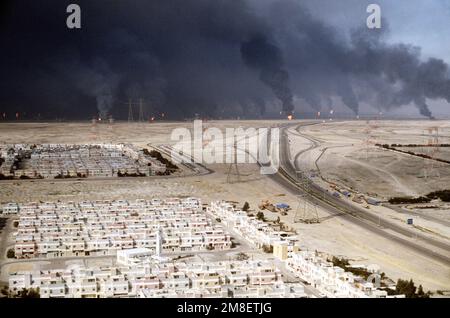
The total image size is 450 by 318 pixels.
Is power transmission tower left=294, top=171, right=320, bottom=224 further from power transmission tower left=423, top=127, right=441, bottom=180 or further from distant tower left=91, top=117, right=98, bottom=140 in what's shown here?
distant tower left=91, top=117, right=98, bottom=140

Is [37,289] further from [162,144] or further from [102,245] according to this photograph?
[162,144]

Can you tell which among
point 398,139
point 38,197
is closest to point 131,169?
point 38,197

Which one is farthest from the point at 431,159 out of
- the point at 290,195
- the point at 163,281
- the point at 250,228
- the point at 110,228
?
the point at 163,281

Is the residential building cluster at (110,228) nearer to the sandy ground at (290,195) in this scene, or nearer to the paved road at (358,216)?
the sandy ground at (290,195)

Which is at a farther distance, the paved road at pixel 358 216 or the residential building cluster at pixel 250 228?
the paved road at pixel 358 216

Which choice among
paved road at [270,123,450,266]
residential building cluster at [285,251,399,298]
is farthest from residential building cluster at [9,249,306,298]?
paved road at [270,123,450,266]

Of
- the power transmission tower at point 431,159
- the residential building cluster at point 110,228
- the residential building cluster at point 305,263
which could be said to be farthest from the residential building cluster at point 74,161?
the power transmission tower at point 431,159
